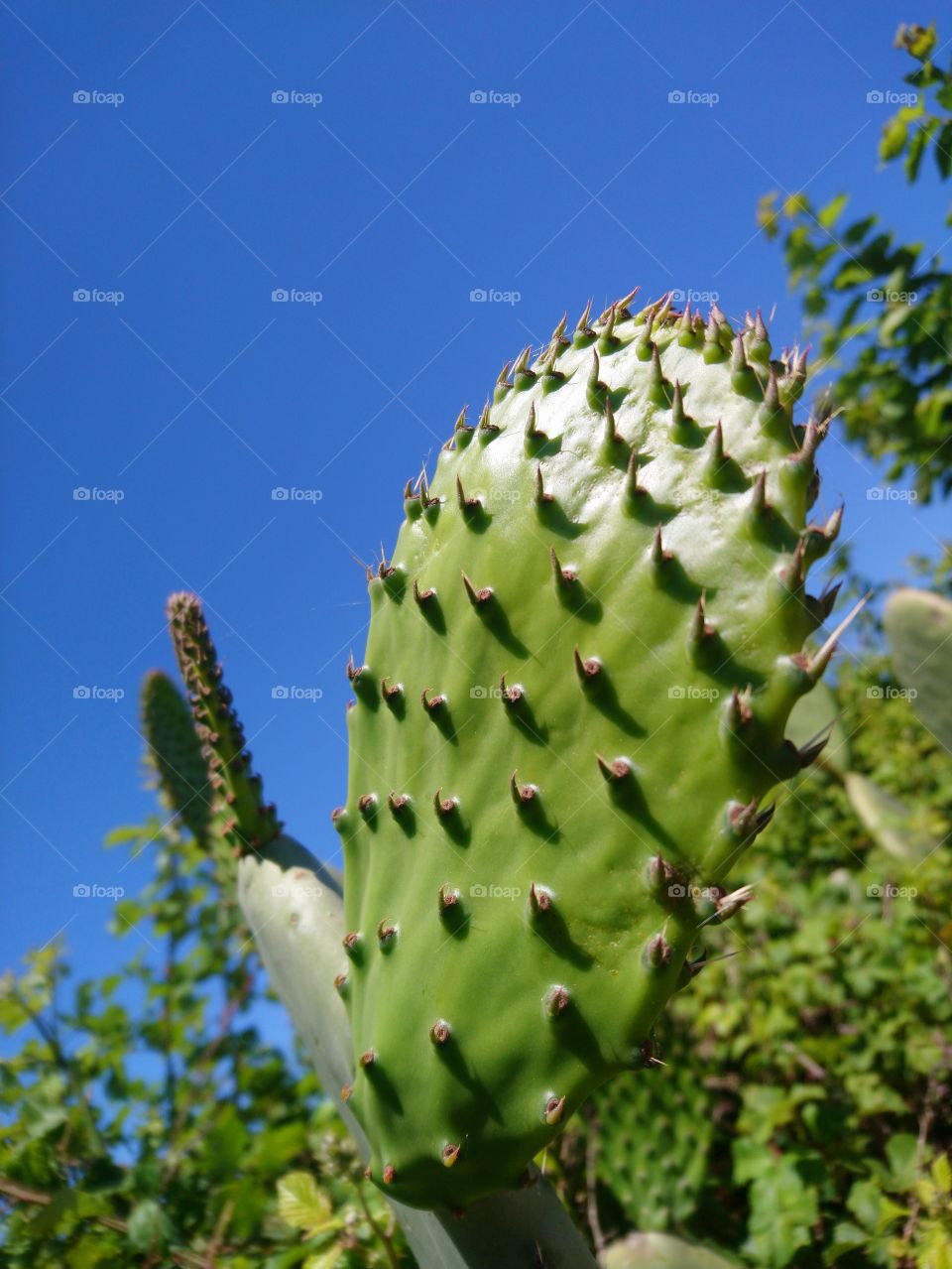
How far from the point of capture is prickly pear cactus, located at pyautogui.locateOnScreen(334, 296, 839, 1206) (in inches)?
33.6

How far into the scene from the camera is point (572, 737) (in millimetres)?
947

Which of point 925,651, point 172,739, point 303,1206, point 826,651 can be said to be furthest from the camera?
point 925,651

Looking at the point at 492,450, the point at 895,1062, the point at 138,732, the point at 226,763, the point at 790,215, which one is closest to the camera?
the point at 492,450

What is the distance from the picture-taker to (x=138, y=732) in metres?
2.35

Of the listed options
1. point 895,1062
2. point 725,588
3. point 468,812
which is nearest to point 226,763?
point 468,812

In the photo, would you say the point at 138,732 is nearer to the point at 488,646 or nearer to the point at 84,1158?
the point at 84,1158

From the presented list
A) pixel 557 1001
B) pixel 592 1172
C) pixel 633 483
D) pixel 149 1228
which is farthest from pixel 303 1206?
pixel 633 483

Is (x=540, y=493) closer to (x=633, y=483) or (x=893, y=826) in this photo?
(x=633, y=483)

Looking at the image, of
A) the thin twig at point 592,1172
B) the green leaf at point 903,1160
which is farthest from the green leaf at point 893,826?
the thin twig at point 592,1172

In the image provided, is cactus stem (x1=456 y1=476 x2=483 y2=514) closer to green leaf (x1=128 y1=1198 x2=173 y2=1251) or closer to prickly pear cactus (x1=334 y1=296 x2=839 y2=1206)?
prickly pear cactus (x1=334 y1=296 x2=839 y2=1206)

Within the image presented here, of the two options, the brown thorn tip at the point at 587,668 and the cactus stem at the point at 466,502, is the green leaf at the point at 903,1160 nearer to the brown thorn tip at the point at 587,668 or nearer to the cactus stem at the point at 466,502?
the brown thorn tip at the point at 587,668

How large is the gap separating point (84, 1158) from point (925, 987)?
73.9 inches

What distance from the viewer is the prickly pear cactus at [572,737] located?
2.80 feet

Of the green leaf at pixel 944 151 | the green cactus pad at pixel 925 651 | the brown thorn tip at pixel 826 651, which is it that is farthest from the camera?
the green cactus pad at pixel 925 651
